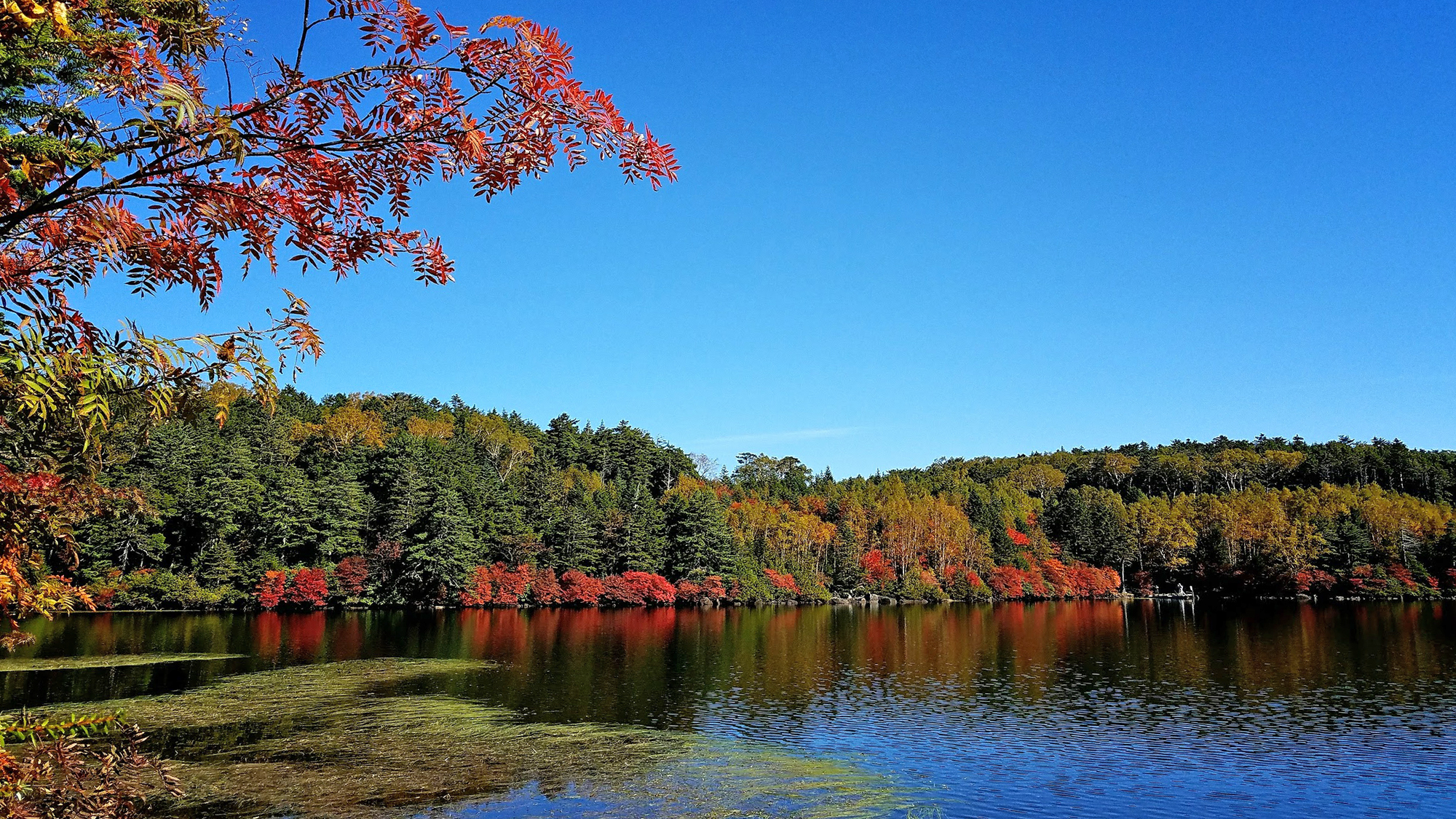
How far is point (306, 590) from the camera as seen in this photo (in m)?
59.3

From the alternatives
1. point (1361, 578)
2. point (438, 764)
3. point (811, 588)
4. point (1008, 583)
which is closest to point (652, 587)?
point (811, 588)

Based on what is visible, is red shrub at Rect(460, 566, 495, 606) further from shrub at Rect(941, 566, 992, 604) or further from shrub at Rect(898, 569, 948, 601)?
shrub at Rect(941, 566, 992, 604)

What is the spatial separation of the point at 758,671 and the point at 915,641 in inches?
608

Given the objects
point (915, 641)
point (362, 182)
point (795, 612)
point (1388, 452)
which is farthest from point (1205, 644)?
point (1388, 452)

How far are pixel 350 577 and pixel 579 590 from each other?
17.5 meters

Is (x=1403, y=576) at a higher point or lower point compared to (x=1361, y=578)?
higher

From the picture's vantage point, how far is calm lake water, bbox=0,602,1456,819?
15.5 meters

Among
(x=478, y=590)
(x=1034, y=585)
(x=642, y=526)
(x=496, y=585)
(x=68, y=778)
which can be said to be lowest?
(x=1034, y=585)

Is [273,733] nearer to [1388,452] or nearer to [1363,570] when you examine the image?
[1363,570]

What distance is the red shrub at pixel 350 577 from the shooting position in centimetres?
6212

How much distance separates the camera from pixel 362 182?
3.04 m

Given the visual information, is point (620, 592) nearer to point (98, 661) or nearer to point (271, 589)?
point (271, 589)

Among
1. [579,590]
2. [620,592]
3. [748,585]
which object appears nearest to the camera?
[579,590]

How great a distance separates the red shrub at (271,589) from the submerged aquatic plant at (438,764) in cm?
3701
